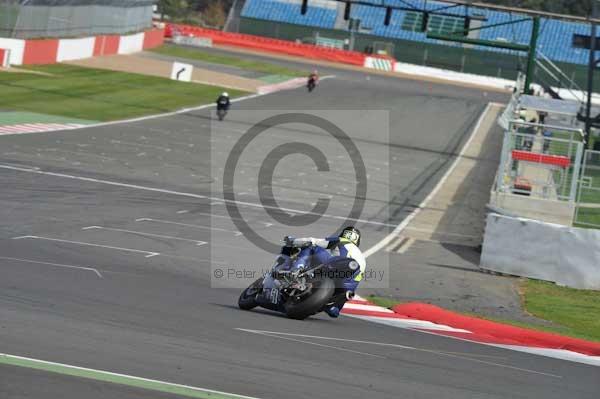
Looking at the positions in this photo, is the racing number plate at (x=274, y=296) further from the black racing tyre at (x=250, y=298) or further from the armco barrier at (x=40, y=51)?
the armco barrier at (x=40, y=51)

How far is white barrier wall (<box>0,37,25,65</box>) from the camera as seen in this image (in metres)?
55.2

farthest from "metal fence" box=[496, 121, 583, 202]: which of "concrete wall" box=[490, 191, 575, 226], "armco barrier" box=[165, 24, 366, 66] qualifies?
"armco barrier" box=[165, 24, 366, 66]

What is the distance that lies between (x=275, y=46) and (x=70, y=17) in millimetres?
39186

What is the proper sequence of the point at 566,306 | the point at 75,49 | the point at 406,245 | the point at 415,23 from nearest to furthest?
the point at 566,306 < the point at 406,245 < the point at 75,49 < the point at 415,23

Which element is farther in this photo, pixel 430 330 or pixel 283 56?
pixel 283 56

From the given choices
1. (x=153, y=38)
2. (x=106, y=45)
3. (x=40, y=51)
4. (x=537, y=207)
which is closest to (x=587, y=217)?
(x=537, y=207)

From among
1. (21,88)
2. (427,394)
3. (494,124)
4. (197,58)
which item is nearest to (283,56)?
(197,58)

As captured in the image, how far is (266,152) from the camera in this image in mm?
43562

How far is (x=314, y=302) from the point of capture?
1406cm

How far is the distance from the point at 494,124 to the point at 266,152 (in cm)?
2654

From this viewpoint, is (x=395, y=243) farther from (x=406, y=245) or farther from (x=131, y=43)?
(x=131, y=43)

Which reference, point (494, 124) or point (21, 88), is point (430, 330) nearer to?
point (21, 88)

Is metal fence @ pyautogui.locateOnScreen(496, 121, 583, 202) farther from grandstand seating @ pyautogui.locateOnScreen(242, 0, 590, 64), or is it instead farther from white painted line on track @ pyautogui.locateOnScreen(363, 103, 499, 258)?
grandstand seating @ pyautogui.locateOnScreen(242, 0, 590, 64)

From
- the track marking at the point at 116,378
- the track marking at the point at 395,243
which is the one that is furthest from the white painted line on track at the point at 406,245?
the track marking at the point at 116,378
